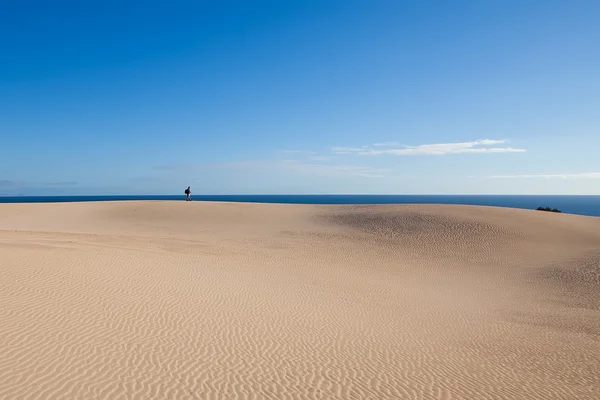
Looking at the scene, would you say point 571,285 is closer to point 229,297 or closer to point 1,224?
point 229,297

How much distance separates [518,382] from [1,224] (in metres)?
37.6

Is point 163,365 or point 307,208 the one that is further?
point 307,208

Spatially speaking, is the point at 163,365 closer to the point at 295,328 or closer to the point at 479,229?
the point at 295,328

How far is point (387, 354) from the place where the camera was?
9781 mm

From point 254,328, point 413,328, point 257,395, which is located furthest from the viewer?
point 413,328

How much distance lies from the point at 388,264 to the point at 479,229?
11215mm

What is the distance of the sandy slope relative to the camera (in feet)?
24.6

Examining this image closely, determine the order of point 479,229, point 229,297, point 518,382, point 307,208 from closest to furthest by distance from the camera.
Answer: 1. point 518,382
2. point 229,297
3. point 479,229
4. point 307,208

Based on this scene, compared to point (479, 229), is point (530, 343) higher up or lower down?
lower down

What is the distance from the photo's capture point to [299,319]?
12188 millimetres

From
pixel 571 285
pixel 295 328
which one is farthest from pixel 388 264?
pixel 295 328

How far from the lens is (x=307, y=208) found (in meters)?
46.3

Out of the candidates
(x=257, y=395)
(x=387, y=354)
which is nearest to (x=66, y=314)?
(x=257, y=395)

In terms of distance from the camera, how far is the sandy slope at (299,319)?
7500mm
